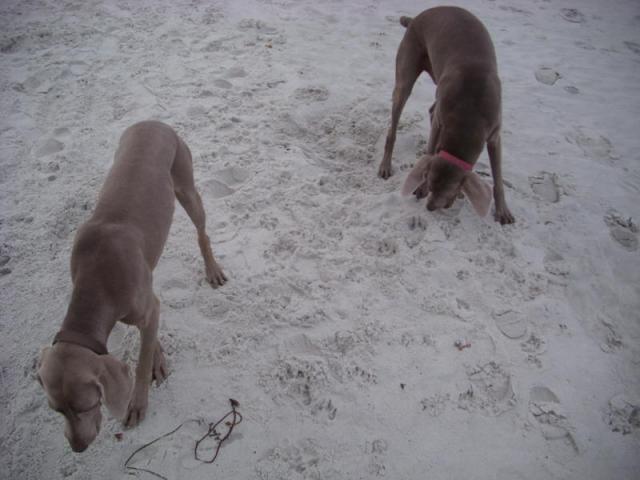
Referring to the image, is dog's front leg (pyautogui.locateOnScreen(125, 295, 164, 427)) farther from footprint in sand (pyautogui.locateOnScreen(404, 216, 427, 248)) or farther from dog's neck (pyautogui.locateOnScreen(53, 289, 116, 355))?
footprint in sand (pyautogui.locateOnScreen(404, 216, 427, 248))

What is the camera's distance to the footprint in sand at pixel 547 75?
527 centimetres

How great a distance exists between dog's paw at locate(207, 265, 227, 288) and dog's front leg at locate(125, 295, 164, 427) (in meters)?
0.71

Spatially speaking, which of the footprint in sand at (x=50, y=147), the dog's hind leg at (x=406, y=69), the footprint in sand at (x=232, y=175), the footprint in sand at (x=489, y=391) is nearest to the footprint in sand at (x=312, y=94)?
the dog's hind leg at (x=406, y=69)

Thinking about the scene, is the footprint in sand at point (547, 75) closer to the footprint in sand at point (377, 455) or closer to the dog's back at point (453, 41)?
the dog's back at point (453, 41)

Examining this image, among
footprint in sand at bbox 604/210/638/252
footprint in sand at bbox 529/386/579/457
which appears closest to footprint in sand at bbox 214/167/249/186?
footprint in sand at bbox 529/386/579/457

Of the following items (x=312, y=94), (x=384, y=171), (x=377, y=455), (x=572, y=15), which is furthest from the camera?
(x=572, y=15)

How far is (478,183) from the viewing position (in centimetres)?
301

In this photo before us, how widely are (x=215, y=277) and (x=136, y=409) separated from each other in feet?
3.44

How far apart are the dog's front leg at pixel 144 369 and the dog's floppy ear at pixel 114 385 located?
50cm

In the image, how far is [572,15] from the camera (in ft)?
22.0

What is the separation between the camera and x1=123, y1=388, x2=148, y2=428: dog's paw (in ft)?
7.82

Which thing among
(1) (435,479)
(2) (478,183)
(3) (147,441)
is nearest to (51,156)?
(3) (147,441)

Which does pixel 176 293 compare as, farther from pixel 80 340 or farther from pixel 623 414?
pixel 623 414

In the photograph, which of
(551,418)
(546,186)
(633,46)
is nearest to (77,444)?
(551,418)
